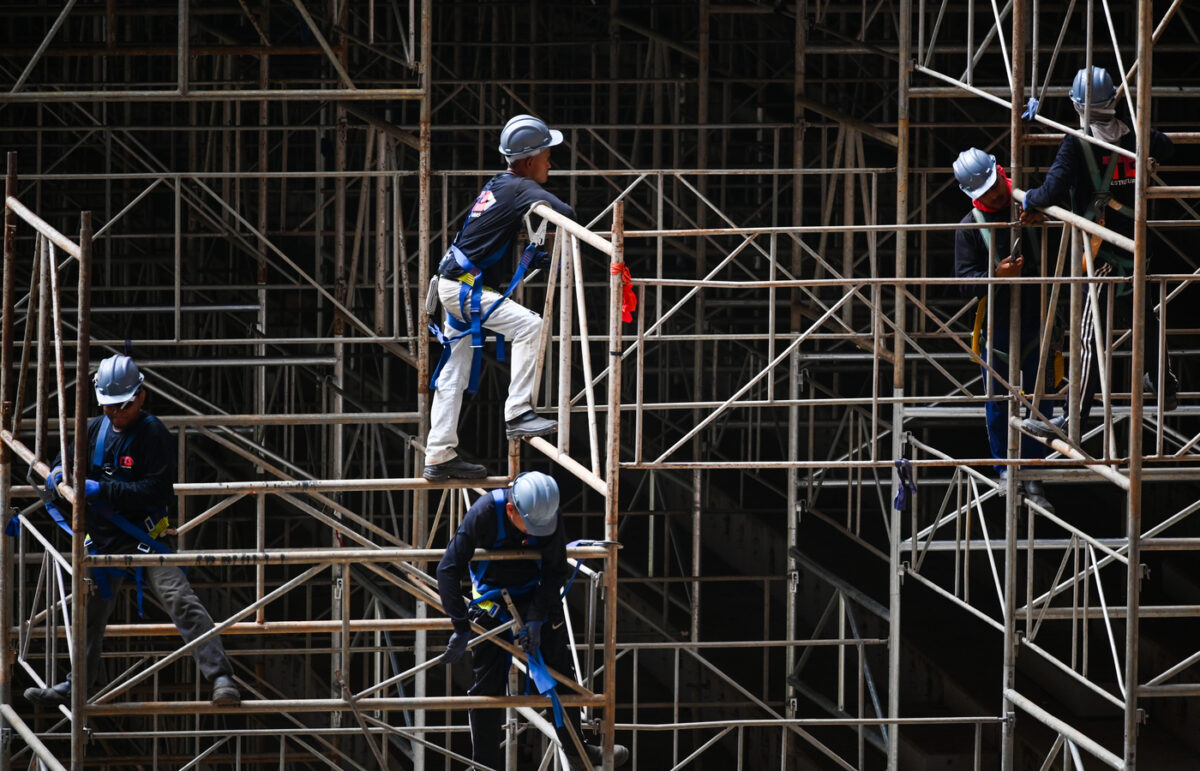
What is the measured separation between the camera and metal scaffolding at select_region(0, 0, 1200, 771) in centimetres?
1762

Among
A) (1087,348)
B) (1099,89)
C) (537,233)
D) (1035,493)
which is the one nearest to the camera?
(537,233)

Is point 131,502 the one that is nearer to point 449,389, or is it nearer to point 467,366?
point 449,389

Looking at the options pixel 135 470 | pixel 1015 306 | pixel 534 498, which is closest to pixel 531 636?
pixel 534 498

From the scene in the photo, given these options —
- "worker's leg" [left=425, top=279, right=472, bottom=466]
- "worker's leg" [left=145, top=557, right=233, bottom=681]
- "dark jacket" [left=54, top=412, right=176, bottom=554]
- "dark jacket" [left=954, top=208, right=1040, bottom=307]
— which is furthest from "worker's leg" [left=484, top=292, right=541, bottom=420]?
"dark jacket" [left=954, top=208, right=1040, bottom=307]

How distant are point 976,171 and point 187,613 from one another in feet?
20.8

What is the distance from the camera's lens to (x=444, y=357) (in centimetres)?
1345

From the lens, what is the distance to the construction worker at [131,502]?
1252cm

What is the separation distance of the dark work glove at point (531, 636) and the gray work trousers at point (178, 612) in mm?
1890

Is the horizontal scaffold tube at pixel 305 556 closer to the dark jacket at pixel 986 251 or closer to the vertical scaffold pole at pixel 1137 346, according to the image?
the vertical scaffold pole at pixel 1137 346

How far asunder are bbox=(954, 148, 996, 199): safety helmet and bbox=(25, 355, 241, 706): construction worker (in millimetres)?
5956

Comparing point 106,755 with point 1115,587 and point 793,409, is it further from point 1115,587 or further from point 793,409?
point 1115,587

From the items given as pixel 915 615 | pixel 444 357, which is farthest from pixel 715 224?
pixel 444 357

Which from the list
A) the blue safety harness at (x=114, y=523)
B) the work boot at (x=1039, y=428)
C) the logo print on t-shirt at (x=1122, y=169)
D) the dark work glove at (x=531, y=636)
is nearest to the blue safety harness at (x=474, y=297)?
the dark work glove at (x=531, y=636)

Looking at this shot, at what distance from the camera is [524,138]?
42.9 ft
